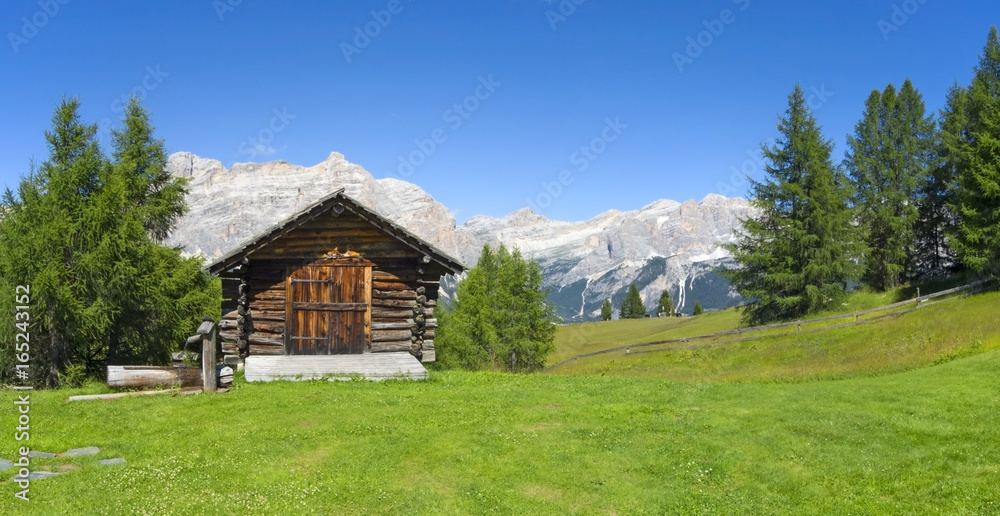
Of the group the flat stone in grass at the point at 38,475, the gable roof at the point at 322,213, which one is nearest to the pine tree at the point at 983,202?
the gable roof at the point at 322,213

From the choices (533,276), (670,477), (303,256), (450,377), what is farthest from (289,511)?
(533,276)

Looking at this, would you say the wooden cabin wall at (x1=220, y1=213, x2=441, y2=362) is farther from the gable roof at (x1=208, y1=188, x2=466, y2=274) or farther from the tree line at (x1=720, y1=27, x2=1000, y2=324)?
the tree line at (x1=720, y1=27, x2=1000, y2=324)

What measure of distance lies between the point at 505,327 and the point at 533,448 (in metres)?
39.8

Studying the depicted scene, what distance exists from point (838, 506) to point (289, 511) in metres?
8.46

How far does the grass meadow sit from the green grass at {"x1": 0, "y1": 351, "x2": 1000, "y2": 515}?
0.15ft

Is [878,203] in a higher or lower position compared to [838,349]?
higher

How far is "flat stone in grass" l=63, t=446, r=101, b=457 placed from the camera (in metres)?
12.1

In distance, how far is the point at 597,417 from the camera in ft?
52.6

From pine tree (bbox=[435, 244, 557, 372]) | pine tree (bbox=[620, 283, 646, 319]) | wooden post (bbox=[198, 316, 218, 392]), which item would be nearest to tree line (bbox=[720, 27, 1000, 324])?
pine tree (bbox=[435, 244, 557, 372])

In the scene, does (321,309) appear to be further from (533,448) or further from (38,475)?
(38,475)

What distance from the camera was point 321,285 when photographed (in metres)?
23.5

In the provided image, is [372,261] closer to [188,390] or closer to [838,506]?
[188,390]

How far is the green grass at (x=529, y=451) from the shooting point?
10086 mm

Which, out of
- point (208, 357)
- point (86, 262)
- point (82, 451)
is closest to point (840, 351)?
point (208, 357)
